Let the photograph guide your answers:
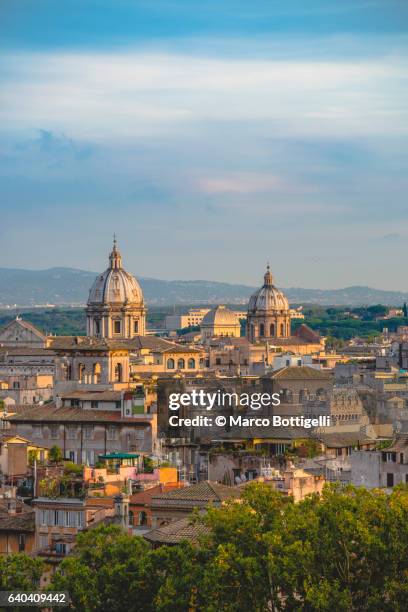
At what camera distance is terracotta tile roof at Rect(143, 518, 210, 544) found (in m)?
47.2

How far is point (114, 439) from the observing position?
77.4m

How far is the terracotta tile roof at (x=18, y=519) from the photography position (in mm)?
53625

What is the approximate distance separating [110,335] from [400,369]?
214ft

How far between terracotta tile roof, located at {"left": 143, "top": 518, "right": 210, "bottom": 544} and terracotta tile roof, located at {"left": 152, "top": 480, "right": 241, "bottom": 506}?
1.90m

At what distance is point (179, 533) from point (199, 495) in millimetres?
3866

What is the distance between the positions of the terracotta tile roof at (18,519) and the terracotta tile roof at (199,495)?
11.0 ft

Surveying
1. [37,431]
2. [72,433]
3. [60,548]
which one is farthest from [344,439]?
[60,548]

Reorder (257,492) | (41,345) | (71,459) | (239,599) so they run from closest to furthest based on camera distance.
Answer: (239,599), (257,492), (71,459), (41,345)

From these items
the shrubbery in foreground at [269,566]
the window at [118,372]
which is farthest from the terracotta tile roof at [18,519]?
the window at [118,372]

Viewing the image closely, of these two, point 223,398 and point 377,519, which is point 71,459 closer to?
point 223,398

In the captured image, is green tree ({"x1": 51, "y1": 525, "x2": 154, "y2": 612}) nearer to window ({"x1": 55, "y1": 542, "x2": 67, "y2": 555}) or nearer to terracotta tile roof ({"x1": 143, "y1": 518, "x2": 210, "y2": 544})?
terracotta tile roof ({"x1": 143, "y1": 518, "x2": 210, "y2": 544})

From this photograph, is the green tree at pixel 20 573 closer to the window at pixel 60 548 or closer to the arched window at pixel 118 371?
the window at pixel 60 548

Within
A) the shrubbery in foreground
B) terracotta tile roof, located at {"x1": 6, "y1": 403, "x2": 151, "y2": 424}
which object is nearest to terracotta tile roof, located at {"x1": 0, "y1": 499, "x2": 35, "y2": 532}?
the shrubbery in foreground

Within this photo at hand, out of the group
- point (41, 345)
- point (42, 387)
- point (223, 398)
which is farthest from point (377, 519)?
point (41, 345)
